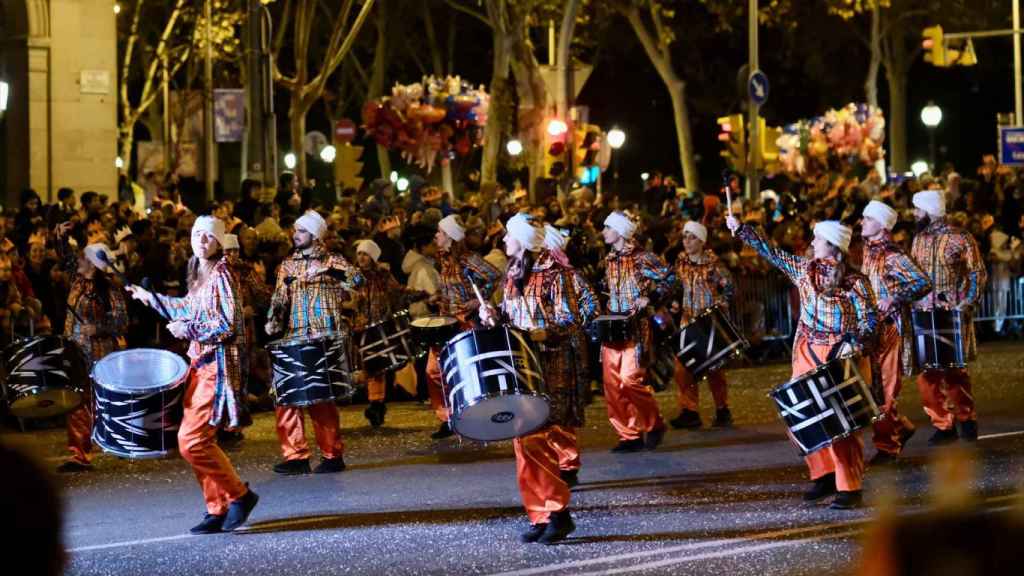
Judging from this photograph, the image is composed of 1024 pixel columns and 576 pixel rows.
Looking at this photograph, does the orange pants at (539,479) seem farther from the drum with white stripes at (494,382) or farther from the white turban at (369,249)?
the white turban at (369,249)

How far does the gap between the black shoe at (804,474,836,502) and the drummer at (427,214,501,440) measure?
3405mm

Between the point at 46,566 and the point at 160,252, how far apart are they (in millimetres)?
13030

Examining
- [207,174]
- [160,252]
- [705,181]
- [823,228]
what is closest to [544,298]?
[823,228]

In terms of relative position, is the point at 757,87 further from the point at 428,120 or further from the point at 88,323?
the point at 88,323

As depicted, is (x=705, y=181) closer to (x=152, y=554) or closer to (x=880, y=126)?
(x=880, y=126)

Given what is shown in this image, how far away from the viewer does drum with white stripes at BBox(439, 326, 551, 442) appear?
8141 millimetres

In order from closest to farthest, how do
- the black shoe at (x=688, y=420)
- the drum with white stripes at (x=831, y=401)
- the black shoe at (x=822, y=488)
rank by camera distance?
the drum with white stripes at (x=831, y=401) → the black shoe at (x=822, y=488) → the black shoe at (x=688, y=420)

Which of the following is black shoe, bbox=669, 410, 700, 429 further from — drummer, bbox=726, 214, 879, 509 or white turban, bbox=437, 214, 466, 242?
drummer, bbox=726, 214, 879, 509

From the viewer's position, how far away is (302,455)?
1135 cm

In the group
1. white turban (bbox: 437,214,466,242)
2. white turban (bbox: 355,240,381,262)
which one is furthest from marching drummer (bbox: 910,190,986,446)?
white turban (bbox: 355,240,381,262)

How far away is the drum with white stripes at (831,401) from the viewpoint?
9039 millimetres

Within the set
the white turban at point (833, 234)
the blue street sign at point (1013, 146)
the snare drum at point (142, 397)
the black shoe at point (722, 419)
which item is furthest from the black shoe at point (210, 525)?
the blue street sign at point (1013, 146)

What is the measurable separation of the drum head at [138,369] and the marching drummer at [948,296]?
18.3 ft

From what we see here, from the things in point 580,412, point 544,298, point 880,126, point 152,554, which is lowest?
point 152,554
